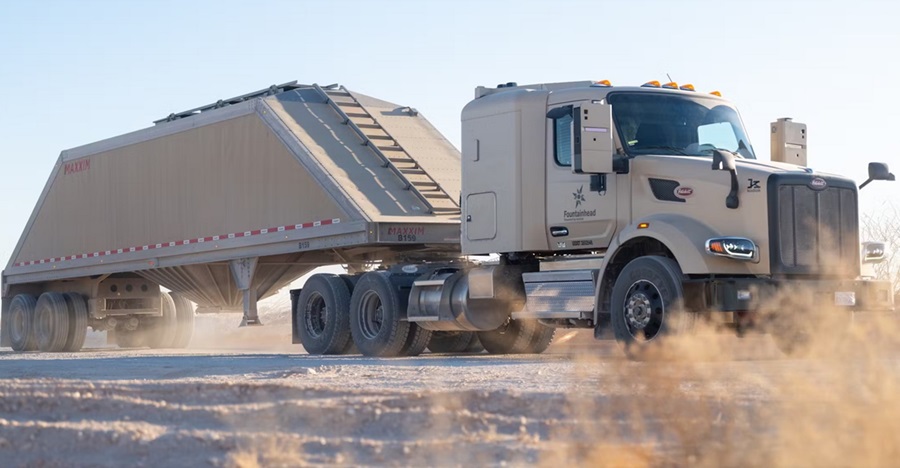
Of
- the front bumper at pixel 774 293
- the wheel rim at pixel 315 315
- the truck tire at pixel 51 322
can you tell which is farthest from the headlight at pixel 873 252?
the truck tire at pixel 51 322

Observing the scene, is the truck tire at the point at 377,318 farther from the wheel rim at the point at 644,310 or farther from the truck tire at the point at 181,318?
the truck tire at the point at 181,318

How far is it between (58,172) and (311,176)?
9.24 meters

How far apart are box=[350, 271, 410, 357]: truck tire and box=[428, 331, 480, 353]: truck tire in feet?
3.21

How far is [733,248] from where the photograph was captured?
12.5 meters

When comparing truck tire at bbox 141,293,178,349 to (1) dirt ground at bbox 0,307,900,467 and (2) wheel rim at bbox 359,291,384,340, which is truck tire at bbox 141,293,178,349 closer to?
Answer: (2) wheel rim at bbox 359,291,384,340

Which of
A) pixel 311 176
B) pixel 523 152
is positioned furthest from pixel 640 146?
pixel 311 176

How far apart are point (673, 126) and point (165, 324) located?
13.5m

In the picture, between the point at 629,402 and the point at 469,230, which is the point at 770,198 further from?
the point at 629,402

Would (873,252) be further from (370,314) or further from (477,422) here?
(477,422)

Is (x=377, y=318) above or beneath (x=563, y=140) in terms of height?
beneath

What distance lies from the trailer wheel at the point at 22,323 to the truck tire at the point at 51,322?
211 mm

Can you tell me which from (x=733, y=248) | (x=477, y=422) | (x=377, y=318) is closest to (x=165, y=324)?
(x=377, y=318)

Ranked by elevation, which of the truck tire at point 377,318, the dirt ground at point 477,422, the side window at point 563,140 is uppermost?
the side window at point 563,140

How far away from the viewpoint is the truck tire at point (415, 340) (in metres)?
16.5
